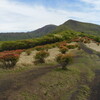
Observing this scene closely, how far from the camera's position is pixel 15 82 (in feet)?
38.5

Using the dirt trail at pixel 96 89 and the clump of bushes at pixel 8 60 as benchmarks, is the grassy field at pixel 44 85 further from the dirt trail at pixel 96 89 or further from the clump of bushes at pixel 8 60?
the clump of bushes at pixel 8 60

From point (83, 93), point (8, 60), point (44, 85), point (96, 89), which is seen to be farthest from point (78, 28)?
point (44, 85)

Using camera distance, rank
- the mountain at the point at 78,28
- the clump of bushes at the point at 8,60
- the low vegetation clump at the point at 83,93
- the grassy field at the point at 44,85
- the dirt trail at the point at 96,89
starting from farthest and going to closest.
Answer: the mountain at the point at 78,28
the clump of bushes at the point at 8,60
the dirt trail at the point at 96,89
the low vegetation clump at the point at 83,93
the grassy field at the point at 44,85

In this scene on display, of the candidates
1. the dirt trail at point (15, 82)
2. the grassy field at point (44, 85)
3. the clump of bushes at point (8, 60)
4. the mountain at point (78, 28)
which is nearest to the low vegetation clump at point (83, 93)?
the grassy field at point (44, 85)

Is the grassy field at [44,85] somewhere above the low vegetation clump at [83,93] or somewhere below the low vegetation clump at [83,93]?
above

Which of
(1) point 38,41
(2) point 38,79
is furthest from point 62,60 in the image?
(1) point 38,41

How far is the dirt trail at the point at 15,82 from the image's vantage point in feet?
33.2

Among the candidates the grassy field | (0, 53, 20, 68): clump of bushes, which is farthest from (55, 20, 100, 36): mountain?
the grassy field

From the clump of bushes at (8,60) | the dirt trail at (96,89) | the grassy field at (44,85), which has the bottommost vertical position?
the dirt trail at (96,89)

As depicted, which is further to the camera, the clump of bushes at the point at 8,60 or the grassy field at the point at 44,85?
the clump of bushes at the point at 8,60

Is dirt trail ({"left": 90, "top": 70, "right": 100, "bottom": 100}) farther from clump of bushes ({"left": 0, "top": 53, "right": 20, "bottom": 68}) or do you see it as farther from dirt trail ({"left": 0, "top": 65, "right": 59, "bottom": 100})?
clump of bushes ({"left": 0, "top": 53, "right": 20, "bottom": 68})

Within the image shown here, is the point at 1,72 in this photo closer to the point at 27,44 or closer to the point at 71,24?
the point at 27,44

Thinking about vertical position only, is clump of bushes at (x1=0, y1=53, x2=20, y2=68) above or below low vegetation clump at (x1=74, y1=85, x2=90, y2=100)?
above

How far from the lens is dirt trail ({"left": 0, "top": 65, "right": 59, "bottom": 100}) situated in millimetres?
10125
